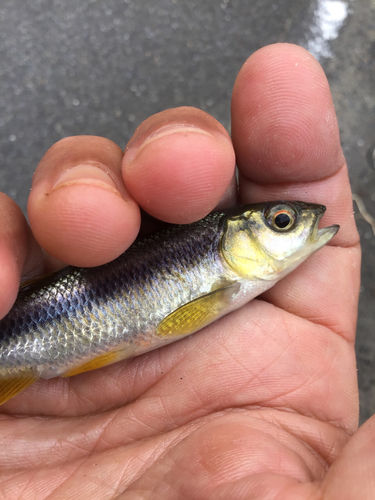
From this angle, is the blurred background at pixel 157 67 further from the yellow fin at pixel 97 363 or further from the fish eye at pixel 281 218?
the yellow fin at pixel 97 363

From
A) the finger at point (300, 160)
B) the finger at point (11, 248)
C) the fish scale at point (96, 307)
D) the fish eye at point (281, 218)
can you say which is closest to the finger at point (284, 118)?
the finger at point (300, 160)

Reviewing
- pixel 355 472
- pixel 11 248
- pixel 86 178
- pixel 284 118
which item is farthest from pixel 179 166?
pixel 355 472

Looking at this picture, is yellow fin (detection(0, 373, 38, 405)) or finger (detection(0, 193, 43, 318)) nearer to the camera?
finger (detection(0, 193, 43, 318))

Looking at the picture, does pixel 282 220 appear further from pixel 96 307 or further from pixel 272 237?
pixel 96 307

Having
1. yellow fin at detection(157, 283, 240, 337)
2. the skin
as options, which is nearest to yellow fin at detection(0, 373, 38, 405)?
the skin

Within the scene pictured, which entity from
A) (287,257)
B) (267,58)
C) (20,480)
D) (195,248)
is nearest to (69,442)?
(20,480)

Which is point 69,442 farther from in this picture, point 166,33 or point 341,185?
point 166,33

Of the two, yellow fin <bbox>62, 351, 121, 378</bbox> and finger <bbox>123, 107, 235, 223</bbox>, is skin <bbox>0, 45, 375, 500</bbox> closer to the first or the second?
finger <bbox>123, 107, 235, 223</bbox>
